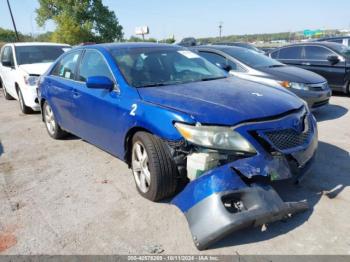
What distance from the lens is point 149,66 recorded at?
161 inches

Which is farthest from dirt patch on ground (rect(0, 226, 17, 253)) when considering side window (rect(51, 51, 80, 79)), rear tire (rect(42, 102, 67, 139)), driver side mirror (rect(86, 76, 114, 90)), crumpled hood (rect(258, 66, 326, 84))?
crumpled hood (rect(258, 66, 326, 84))

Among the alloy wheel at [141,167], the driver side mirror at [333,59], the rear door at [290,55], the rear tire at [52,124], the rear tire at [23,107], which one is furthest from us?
the rear door at [290,55]

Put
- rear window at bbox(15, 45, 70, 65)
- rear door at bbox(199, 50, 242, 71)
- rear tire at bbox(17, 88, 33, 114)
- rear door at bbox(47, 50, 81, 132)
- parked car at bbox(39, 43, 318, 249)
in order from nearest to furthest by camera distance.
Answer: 1. parked car at bbox(39, 43, 318, 249)
2. rear door at bbox(47, 50, 81, 132)
3. rear door at bbox(199, 50, 242, 71)
4. rear tire at bbox(17, 88, 33, 114)
5. rear window at bbox(15, 45, 70, 65)

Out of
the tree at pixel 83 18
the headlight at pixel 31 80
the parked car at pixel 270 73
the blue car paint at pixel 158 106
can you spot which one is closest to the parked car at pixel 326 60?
the parked car at pixel 270 73

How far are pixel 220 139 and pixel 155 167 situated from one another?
2.23ft

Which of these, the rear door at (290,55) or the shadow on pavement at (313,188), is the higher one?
the rear door at (290,55)

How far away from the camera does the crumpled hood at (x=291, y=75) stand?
6684 mm

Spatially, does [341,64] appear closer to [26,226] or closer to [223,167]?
[223,167]

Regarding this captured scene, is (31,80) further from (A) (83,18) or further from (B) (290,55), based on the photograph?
(A) (83,18)

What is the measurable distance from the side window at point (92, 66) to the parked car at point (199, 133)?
0.05ft

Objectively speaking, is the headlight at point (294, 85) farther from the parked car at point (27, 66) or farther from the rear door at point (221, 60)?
the parked car at point (27, 66)

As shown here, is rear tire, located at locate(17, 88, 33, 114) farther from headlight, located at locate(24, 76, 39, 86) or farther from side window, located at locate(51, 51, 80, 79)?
side window, located at locate(51, 51, 80, 79)

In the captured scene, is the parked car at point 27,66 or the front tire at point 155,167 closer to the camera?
the front tire at point 155,167

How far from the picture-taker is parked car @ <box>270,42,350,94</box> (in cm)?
864
